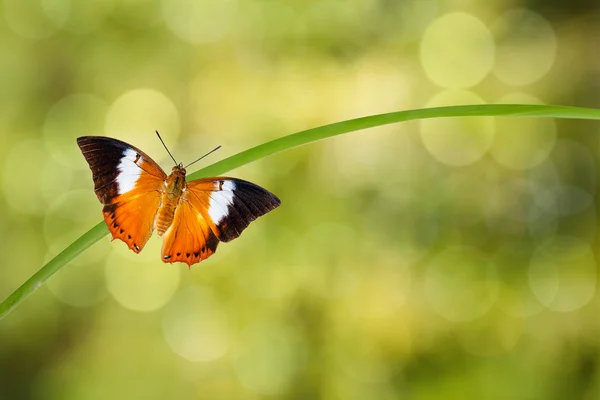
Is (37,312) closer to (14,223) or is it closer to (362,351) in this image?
(14,223)

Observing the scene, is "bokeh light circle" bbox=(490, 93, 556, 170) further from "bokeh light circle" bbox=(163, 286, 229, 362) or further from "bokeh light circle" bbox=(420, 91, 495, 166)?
"bokeh light circle" bbox=(163, 286, 229, 362)

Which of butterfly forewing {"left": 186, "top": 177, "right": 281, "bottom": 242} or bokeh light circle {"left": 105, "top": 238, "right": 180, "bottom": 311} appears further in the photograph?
bokeh light circle {"left": 105, "top": 238, "right": 180, "bottom": 311}

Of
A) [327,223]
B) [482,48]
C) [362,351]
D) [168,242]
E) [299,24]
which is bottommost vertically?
[168,242]

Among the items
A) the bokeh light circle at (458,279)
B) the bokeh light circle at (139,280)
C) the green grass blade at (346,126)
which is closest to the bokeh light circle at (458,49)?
the bokeh light circle at (458,279)

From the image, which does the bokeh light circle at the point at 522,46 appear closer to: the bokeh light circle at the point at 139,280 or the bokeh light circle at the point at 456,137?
the bokeh light circle at the point at 456,137

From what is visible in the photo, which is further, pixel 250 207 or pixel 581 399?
pixel 581 399

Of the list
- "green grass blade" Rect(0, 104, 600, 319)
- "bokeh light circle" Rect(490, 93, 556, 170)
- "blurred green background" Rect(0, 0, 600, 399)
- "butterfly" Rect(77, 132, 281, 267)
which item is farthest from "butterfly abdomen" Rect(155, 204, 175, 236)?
"bokeh light circle" Rect(490, 93, 556, 170)

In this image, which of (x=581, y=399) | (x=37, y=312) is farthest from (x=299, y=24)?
(x=581, y=399)

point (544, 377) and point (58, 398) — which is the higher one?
point (544, 377)
